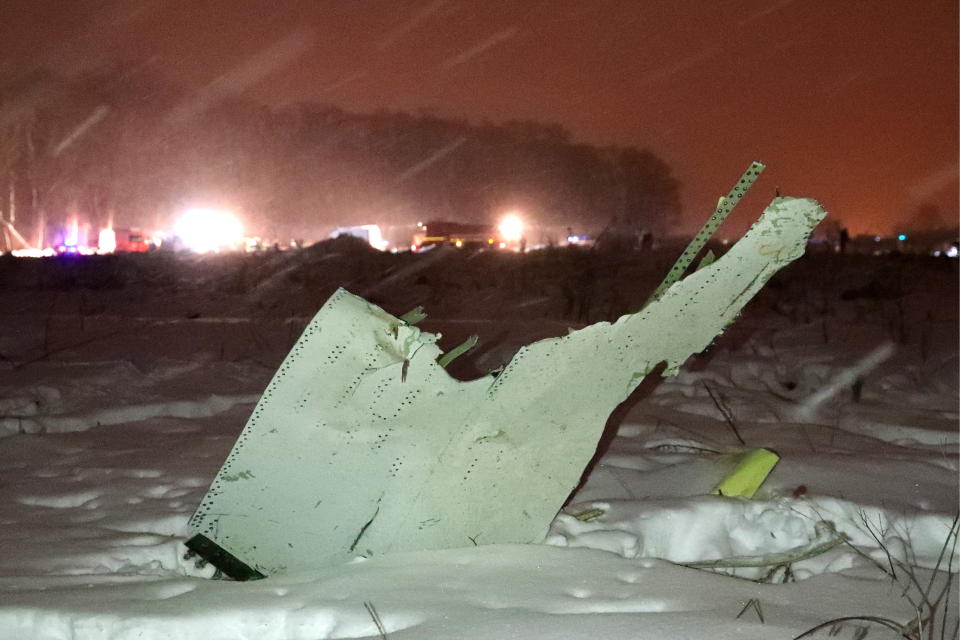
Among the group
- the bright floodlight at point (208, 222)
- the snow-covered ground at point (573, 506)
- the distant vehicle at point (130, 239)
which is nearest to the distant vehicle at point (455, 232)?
the distant vehicle at point (130, 239)

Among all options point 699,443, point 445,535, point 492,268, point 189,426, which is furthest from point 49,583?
point 492,268

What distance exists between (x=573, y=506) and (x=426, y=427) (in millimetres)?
821

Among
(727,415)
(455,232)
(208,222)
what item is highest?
(208,222)

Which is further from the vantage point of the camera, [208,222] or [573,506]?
[208,222]

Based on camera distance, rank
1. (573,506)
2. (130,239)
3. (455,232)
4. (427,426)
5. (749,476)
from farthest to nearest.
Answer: (130,239) < (455,232) < (749,476) < (573,506) < (427,426)

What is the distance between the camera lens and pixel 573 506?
298 centimetres

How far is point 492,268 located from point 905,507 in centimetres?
1134

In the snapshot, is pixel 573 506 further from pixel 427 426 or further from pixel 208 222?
pixel 208 222

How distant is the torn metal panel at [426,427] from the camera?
2221 mm

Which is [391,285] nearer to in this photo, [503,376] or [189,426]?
[189,426]

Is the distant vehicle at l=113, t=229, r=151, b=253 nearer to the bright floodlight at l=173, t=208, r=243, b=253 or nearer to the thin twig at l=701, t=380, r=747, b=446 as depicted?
the bright floodlight at l=173, t=208, r=243, b=253

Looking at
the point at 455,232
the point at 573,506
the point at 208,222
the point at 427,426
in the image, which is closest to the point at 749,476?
the point at 573,506

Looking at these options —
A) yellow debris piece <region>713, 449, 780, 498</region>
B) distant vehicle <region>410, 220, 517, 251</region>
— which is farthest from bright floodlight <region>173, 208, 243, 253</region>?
yellow debris piece <region>713, 449, 780, 498</region>

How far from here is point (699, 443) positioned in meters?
3.86
